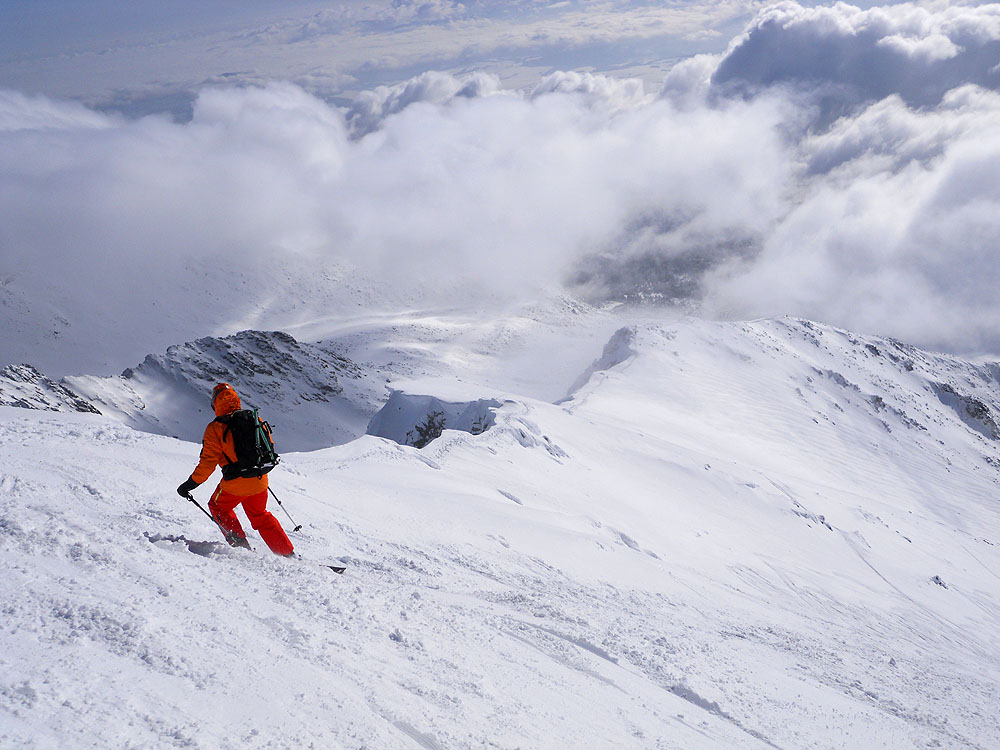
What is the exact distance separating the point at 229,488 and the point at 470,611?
3286mm

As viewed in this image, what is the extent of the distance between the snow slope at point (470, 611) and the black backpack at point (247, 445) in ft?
3.04

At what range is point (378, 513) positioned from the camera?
10.6 meters

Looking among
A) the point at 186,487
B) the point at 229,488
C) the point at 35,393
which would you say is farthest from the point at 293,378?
the point at 229,488

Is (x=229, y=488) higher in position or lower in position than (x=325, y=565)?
higher

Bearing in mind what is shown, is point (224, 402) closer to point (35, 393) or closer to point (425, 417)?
point (425, 417)

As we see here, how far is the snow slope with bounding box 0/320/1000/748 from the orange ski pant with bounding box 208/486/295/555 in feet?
0.93

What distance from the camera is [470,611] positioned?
24.8 ft

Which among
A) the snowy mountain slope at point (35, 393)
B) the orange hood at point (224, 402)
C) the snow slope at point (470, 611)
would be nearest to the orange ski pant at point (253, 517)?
the snow slope at point (470, 611)

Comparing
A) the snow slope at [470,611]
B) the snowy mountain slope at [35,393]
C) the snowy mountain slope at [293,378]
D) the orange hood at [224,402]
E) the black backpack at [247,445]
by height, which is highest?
the orange hood at [224,402]

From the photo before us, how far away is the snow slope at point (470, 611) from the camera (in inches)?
176

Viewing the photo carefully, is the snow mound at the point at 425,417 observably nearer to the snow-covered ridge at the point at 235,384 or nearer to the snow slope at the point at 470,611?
the snow slope at the point at 470,611

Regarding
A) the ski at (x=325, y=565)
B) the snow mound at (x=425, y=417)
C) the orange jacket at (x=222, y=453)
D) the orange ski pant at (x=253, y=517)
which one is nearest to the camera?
the orange jacket at (x=222, y=453)

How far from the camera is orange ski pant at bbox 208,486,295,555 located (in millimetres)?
7164

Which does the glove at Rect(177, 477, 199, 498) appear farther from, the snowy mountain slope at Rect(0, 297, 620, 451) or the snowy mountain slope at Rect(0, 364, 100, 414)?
the snowy mountain slope at Rect(0, 364, 100, 414)
